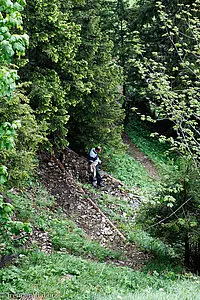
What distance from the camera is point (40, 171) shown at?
45.1 feet

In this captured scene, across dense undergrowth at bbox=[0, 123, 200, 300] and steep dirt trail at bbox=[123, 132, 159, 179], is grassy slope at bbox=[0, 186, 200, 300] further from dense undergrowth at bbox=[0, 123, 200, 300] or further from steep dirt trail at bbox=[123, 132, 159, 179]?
steep dirt trail at bbox=[123, 132, 159, 179]

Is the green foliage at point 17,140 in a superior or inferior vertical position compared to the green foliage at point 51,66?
inferior

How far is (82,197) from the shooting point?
13219 mm

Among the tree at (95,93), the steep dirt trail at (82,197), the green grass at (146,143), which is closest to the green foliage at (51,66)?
the tree at (95,93)

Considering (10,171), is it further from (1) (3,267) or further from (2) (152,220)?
(2) (152,220)

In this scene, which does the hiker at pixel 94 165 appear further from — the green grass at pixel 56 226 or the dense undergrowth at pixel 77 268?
the green grass at pixel 56 226

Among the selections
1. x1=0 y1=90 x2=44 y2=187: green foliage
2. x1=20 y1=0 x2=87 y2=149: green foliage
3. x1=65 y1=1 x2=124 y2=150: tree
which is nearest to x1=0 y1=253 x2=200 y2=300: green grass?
x1=0 y1=90 x2=44 y2=187: green foliage

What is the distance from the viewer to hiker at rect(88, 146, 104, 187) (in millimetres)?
14460

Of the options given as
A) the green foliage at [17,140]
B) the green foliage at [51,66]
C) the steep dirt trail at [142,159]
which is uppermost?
the green foliage at [51,66]

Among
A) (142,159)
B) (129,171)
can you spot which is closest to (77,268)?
(129,171)

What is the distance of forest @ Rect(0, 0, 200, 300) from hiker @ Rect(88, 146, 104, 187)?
0.39m

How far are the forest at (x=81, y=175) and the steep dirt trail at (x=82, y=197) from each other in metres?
0.04

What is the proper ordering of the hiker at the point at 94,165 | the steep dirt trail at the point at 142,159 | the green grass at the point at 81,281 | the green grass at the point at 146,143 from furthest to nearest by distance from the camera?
the green grass at the point at 146,143 < the steep dirt trail at the point at 142,159 < the hiker at the point at 94,165 < the green grass at the point at 81,281

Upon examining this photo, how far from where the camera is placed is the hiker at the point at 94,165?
14.5 m
